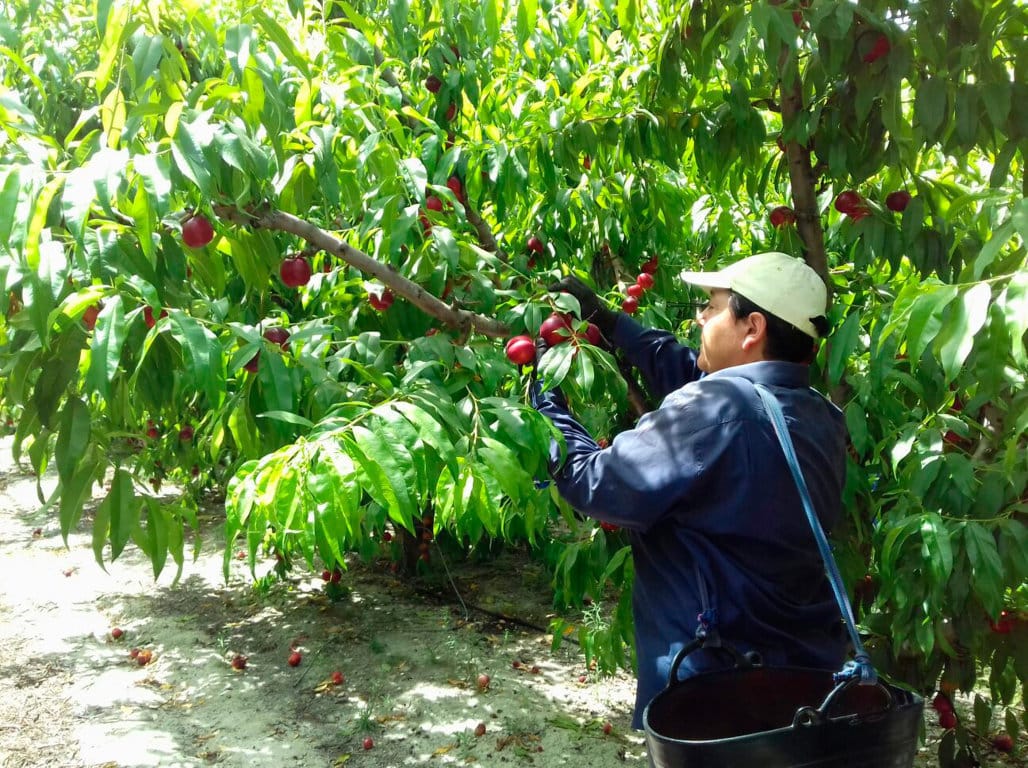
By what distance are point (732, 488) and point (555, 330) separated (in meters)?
0.62

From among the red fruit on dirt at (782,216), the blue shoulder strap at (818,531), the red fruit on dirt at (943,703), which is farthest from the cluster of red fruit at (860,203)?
the red fruit on dirt at (943,703)

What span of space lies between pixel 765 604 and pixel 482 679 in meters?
2.96

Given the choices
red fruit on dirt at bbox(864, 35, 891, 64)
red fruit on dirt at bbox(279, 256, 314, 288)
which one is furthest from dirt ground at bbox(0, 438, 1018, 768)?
red fruit on dirt at bbox(864, 35, 891, 64)

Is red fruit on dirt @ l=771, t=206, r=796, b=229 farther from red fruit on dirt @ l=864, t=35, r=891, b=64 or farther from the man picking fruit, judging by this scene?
the man picking fruit

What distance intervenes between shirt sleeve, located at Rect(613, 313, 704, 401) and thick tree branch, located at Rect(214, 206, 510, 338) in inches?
13.5

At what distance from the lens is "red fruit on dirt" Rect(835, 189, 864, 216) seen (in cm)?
279

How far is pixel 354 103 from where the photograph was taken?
2385 millimetres

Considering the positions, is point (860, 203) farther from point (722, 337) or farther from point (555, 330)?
point (555, 330)

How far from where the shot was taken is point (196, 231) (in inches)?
76.9

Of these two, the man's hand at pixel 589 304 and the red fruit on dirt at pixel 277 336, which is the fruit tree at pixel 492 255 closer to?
the red fruit on dirt at pixel 277 336

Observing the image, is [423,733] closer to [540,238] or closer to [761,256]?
[540,238]

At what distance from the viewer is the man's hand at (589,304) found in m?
2.51

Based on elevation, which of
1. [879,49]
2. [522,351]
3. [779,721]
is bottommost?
[779,721]

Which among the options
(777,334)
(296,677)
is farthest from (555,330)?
(296,677)
